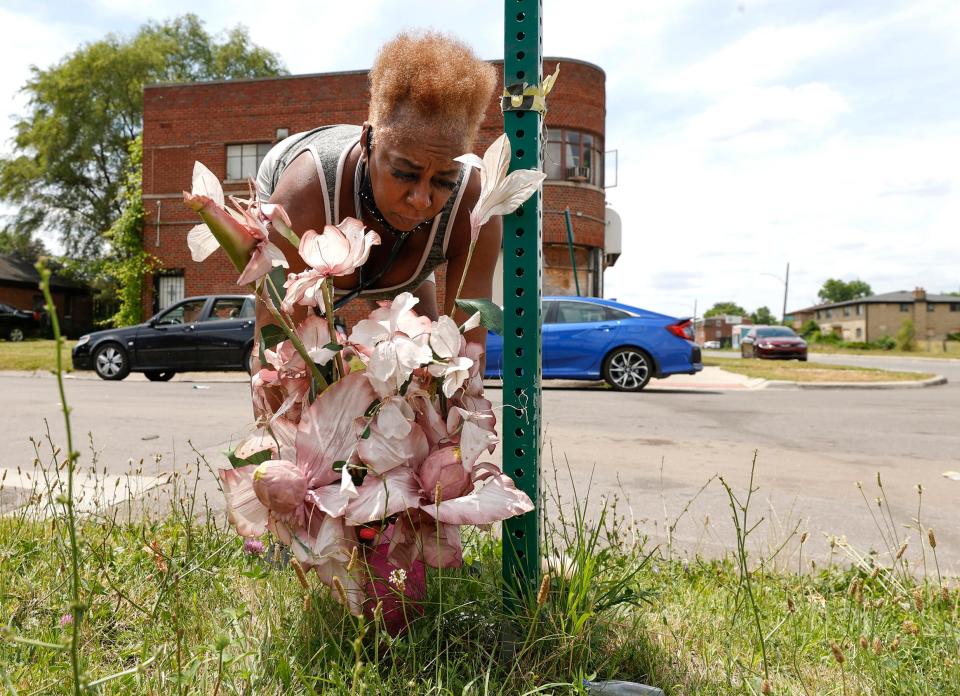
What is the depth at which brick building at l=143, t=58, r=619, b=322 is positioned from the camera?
19.7 metres

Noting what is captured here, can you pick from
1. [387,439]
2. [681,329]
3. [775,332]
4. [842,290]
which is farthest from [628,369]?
[842,290]

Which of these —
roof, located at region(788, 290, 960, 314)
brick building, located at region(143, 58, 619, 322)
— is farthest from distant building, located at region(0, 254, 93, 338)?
roof, located at region(788, 290, 960, 314)

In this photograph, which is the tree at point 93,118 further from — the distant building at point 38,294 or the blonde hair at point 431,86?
the blonde hair at point 431,86

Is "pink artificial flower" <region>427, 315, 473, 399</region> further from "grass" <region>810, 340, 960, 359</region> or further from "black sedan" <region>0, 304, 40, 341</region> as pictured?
"grass" <region>810, 340, 960, 359</region>

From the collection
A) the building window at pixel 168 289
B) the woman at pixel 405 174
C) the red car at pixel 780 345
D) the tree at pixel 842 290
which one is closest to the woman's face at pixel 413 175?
the woman at pixel 405 174

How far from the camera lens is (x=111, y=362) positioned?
12.4 meters

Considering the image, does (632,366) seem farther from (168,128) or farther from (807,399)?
(168,128)

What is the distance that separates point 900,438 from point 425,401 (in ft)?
20.1

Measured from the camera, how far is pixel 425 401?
4.42ft

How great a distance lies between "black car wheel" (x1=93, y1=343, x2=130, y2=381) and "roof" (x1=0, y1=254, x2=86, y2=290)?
27546mm

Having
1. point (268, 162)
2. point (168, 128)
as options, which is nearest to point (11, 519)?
point (268, 162)

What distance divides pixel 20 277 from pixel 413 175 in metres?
45.2

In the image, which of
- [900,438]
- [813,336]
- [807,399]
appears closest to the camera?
[900,438]

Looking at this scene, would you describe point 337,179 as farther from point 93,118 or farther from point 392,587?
point 93,118
